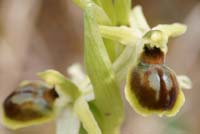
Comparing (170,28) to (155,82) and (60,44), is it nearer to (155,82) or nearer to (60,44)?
(155,82)

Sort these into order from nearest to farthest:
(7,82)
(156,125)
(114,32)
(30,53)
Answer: (114,32), (156,125), (7,82), (30,53)

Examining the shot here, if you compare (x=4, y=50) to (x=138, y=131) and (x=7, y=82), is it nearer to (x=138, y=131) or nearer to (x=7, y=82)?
(x=7, y=82)

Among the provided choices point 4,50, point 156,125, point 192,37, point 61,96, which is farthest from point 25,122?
point 192,37

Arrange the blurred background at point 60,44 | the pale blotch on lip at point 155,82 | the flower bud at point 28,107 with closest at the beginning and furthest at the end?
the pale blotch on lip at point 155,82
the flower bud at point 28,107
the blurred background at point 60,44

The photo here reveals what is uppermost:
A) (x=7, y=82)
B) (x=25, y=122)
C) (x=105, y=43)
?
(x=105, y=43)

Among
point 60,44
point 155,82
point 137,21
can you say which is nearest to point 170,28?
point 137,21

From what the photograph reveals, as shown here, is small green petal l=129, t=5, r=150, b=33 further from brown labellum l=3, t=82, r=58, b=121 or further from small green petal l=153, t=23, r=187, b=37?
brown labellum l=3, t=82, r=58, b=121

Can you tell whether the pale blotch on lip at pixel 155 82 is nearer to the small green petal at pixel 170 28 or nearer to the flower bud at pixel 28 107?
the small green petal at pixel 170 28

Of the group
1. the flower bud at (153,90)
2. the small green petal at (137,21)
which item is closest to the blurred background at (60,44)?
the small green petal at (137,21)

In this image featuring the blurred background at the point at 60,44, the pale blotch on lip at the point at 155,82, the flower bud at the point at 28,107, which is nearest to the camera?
the pale blotch on lip at the point at 155,82
